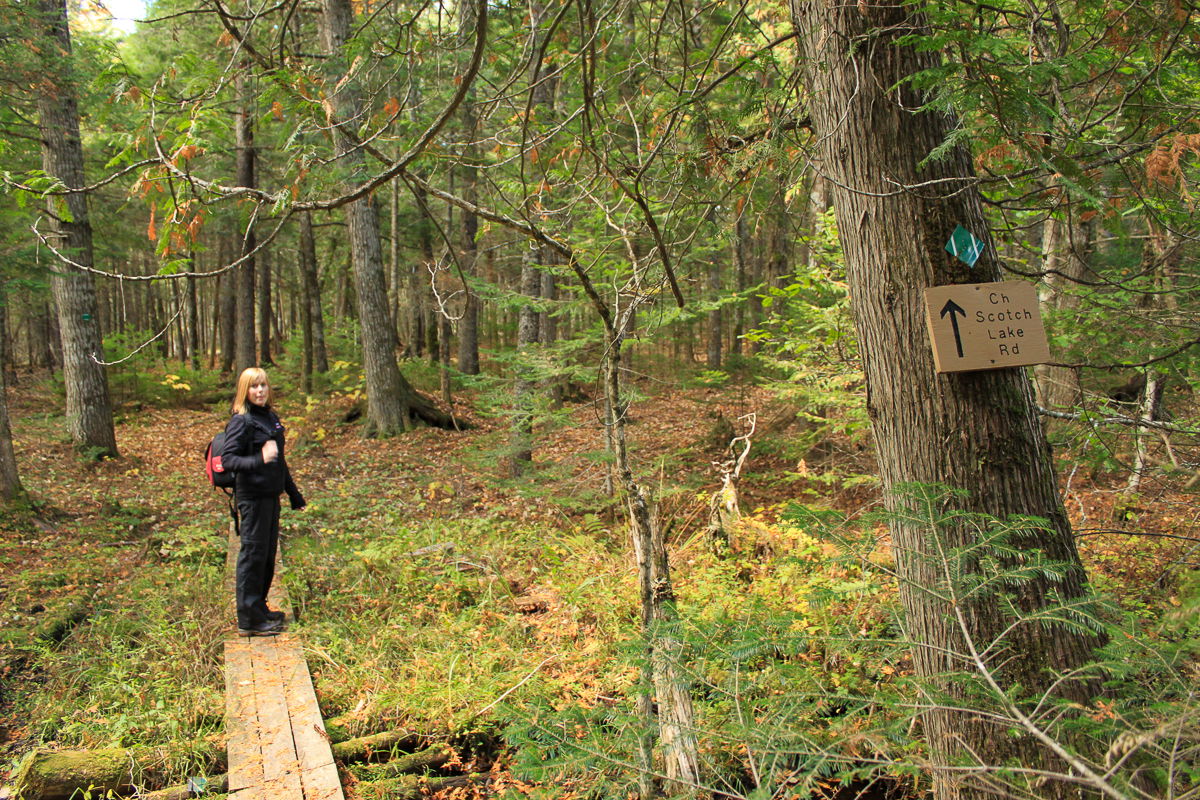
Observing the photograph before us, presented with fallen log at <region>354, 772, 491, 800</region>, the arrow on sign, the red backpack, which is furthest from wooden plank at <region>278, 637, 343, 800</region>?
the arrow on sign

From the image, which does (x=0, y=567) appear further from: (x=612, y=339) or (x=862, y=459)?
(x=862, y=459)

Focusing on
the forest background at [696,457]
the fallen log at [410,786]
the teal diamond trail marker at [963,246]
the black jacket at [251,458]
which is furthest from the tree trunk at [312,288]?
the teal diamond trail marker at [963,246]

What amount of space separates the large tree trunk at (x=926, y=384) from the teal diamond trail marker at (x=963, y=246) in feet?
0.09

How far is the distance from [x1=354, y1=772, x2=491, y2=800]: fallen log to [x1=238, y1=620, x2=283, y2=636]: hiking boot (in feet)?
6.43

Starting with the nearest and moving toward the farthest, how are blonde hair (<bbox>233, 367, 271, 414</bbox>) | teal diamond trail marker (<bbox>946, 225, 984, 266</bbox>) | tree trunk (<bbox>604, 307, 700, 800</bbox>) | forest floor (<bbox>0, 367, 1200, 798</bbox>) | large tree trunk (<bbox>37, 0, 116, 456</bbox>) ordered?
tree trunk (<bbox>604, 307, 700, 800</bbox>) → teal diamond trail marker (<bbox>946, 225, 984, 266</bbox>) → forest floor (<bbox>0, 367, 1200, 798</bbox>) → blonde hair (<bbox>233, 367, 271, 414</bbox>) → large tree trunk (<bbox>37, 0, 116, 456</bbox>)

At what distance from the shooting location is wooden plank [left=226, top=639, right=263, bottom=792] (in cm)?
338

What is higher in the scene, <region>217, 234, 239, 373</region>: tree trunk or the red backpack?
<region>217, 234, 239, 373</region>: tree trunk

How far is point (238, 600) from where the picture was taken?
4.95 m

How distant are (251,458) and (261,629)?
127 cm

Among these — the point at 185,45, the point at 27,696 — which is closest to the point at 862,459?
the point at 27,696

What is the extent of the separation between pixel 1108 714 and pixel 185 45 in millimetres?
18853

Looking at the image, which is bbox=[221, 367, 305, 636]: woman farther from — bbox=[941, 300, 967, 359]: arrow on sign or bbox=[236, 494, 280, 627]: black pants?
bbox=[941, 300, 967, 359]: arrow on sign

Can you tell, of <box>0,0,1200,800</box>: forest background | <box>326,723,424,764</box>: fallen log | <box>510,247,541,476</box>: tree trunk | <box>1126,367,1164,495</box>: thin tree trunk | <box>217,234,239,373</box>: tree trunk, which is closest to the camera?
<box>0,0,1200,800</box>: forest background

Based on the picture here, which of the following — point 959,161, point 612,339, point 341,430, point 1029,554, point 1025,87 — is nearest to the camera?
point 1029,554
